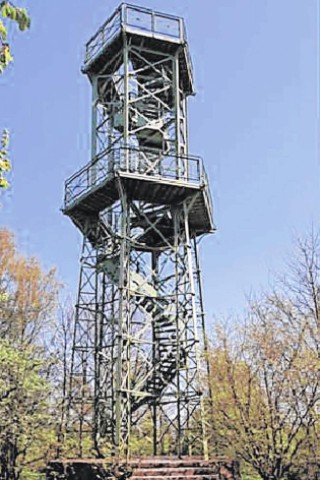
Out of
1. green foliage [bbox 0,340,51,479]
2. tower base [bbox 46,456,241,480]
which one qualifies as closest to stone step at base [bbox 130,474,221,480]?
tower base [bbox 46,456,241,480]

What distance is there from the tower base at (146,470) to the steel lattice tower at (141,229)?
5.47ft

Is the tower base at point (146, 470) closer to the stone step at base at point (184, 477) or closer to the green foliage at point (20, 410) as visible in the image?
the stone step at base at point (184, 477)

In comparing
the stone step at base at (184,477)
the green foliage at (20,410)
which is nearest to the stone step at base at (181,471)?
the stone step at base at (184,477)

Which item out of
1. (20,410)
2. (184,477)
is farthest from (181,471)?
(20,410)

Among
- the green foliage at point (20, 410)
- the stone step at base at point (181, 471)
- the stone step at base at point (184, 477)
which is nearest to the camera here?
the stone step at base at point (184, 477)

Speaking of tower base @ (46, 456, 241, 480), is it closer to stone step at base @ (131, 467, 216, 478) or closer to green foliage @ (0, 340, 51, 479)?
stone step at base @ (131, 467, 216, 478)

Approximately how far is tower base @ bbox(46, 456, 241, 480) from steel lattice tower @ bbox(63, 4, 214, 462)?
167 centimetres

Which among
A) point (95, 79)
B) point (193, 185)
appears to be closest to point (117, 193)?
point (193, 185)

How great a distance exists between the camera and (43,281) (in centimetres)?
2181

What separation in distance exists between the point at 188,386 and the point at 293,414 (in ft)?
10.4

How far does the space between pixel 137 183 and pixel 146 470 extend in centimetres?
762

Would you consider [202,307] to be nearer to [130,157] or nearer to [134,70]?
[130,157]

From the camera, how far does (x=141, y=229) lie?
1884 centimetres

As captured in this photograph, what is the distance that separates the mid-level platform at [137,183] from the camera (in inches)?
631
